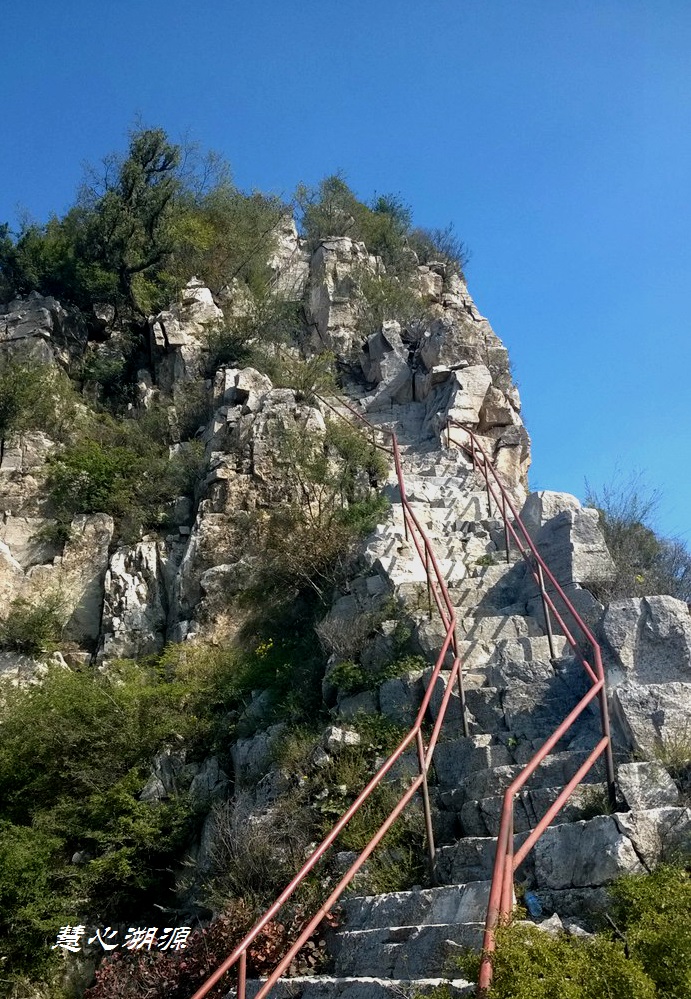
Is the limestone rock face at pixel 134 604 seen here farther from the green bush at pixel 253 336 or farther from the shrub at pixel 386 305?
the shrub at pixel 386 305

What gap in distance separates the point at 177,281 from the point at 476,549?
11.3 meters

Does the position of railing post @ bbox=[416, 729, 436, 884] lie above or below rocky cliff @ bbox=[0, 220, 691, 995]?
below

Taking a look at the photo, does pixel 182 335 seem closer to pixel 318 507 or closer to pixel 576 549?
pixel 318 507

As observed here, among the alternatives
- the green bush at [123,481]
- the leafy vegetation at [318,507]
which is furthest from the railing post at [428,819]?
the green bush at [123,481]

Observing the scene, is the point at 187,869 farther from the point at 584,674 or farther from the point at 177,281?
the point at 177,281

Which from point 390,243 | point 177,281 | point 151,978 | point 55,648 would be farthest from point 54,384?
point 151,978

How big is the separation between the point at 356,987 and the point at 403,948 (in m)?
0.42

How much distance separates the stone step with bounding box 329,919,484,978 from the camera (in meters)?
5.26

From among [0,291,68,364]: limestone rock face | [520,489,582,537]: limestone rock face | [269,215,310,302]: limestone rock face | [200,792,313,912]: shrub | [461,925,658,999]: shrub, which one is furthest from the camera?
[269,215,310,302]: limestone rock face

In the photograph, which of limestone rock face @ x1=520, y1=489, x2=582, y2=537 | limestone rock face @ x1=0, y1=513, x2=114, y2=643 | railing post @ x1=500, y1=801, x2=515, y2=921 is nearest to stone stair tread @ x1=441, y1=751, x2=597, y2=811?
railing post @ x1=500, y1=801, x2=515, y2=921

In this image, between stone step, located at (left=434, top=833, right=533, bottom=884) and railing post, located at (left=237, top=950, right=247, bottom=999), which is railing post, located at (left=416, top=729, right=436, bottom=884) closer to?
stone step, located at (left=434, top=833, right=533, bottom=884)

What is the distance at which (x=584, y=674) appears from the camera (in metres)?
7.96

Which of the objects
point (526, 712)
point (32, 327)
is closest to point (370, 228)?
point (32, 327)

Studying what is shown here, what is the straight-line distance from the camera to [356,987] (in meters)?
5.37
